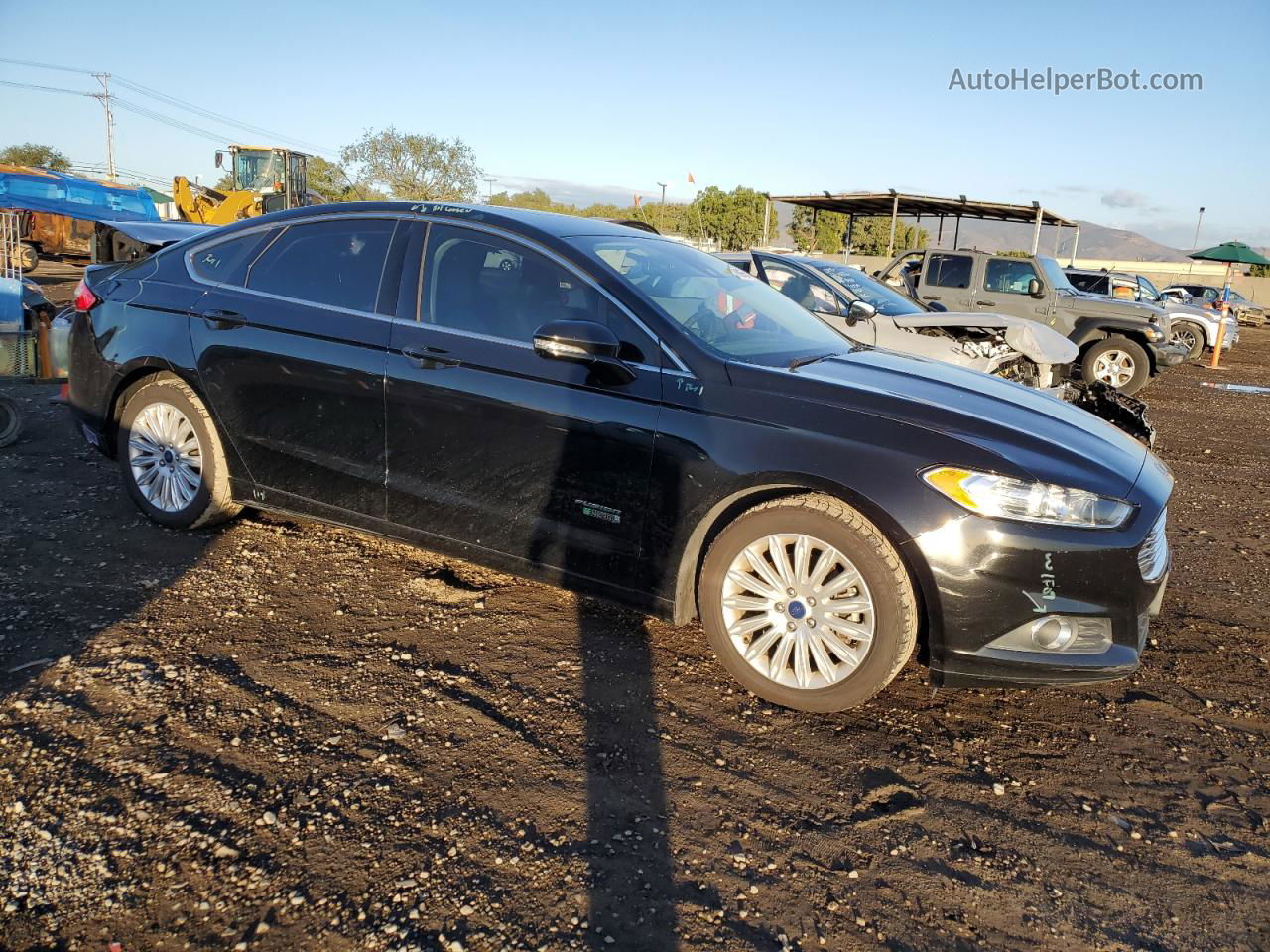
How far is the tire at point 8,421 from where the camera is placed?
5.87 metres

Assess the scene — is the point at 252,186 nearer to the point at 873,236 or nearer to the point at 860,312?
the point at 860,312

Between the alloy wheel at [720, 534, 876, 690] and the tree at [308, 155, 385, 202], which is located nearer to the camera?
the alloy wheel at [720, 534, 876, 690]

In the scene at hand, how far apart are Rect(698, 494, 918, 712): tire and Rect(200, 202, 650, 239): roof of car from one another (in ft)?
5.13

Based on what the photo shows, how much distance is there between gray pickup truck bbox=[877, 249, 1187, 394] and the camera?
12211mm

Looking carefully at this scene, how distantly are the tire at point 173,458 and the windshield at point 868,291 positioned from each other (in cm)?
581

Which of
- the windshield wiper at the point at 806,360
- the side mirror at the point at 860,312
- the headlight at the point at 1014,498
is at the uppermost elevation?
the side mirror at the point at 860,312

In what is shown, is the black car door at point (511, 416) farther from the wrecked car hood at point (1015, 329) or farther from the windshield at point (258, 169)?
the windshield at point (258, 169)

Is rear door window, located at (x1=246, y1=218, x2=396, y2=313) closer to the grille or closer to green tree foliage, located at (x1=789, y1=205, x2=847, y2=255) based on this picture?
the grille

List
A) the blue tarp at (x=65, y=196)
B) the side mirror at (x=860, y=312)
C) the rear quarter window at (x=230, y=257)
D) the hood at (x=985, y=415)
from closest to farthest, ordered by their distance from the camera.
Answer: the hood at (x=985, y=415) → the rear quarter window at (x=230, y=257) → the side mirror at (x=860, y=312) → the blue tarp at (x=65, y=196)

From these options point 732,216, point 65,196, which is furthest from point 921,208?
point 732,216

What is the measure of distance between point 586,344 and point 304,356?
147cm

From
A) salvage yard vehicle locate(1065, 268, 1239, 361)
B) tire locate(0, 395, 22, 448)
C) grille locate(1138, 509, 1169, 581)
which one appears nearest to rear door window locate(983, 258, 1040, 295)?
salvage yard vehicle locate(1065, 268, 1239, 361)

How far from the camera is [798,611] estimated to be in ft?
10.3

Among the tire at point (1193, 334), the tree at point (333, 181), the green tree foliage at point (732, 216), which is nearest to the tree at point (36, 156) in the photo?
the tree at point (333, 181)
